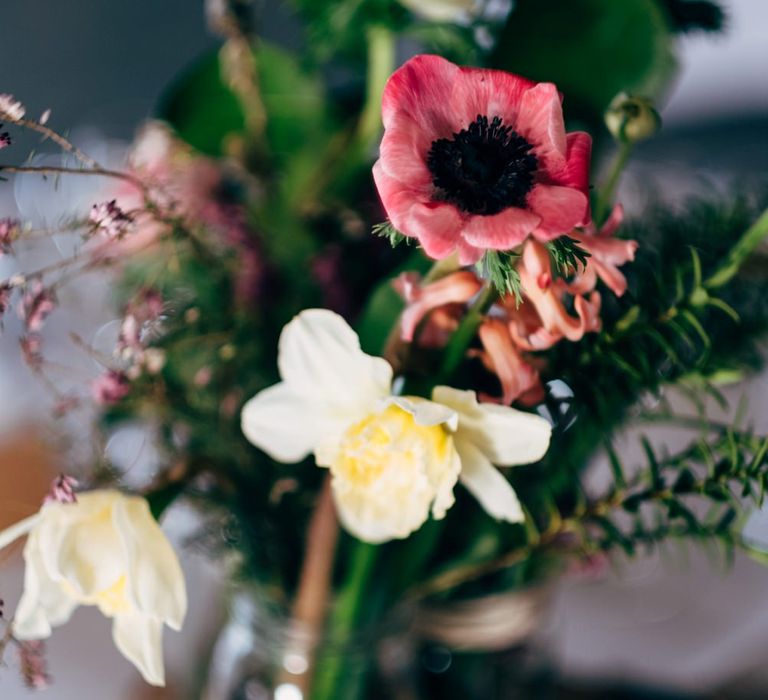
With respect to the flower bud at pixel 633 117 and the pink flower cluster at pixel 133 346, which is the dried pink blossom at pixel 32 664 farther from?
the flower bud at pixel 633 117

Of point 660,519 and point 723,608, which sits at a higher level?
point 660,519

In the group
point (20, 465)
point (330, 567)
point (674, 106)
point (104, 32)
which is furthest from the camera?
point (674, 106)

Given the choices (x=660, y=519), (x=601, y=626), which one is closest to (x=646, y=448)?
(x=660, y=519)

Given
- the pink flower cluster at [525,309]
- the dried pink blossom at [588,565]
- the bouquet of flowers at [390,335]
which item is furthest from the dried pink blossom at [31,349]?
the dried pink blossom at [588,565]

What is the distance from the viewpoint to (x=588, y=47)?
30cm

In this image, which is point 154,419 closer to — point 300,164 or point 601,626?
point 300,164

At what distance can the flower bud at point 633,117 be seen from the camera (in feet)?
0.73

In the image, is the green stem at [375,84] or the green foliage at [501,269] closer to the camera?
the green foliage at [501,269]

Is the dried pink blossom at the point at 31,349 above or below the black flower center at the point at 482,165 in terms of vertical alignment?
below

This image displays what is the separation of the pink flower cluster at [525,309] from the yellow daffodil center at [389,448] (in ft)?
0.07

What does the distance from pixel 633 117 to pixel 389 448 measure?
0.11m

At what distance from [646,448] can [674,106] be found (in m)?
0.93

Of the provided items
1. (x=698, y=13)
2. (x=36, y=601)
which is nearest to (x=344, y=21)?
(x=698, y=13)

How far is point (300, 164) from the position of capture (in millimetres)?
388
